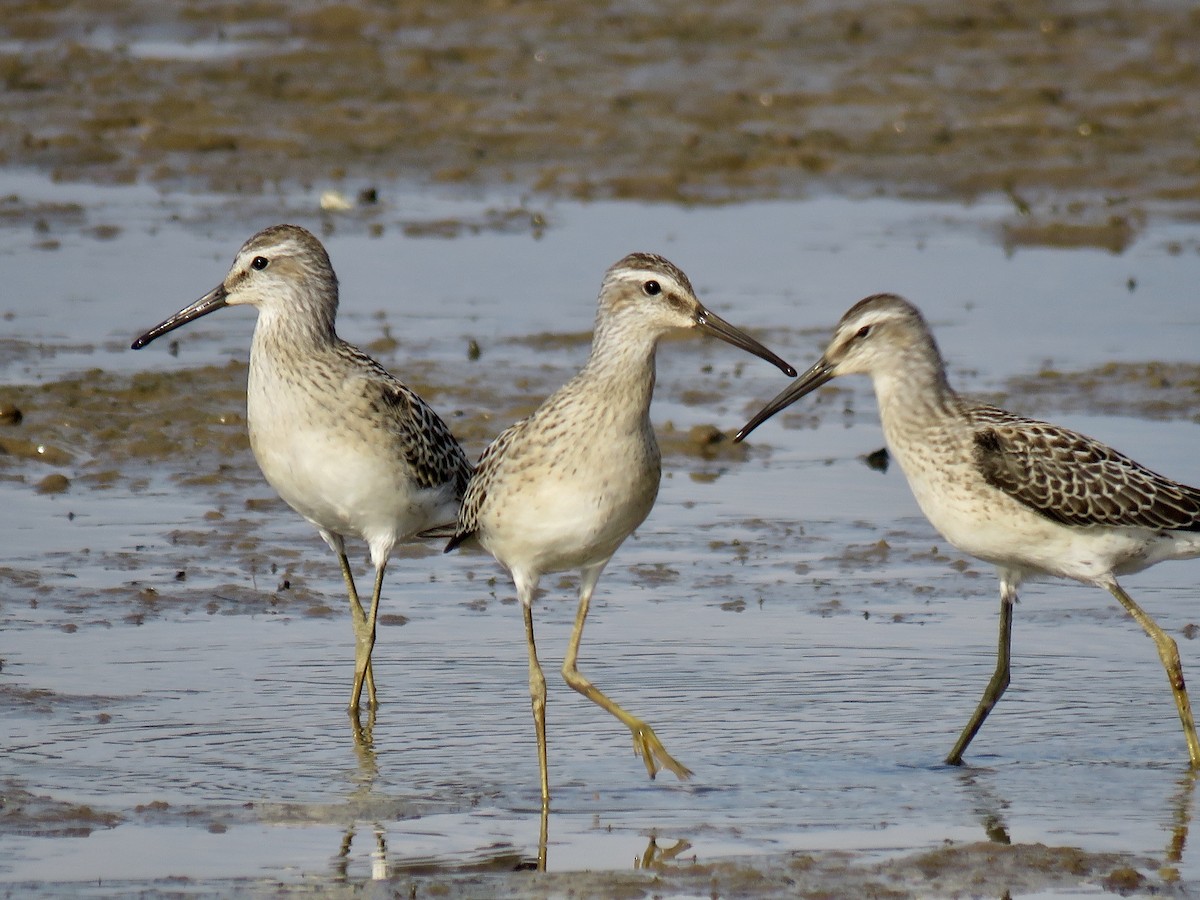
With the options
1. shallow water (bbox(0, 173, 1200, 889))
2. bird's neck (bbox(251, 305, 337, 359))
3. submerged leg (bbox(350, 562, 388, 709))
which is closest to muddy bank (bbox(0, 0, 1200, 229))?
shallow water (bbox(0, 173, 1200, 889))

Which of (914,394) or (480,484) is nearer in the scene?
(480,484)

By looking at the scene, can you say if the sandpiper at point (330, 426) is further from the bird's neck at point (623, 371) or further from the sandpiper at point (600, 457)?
the bird's neck at point (623, 371)

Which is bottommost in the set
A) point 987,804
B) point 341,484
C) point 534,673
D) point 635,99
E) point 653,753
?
point 987,804

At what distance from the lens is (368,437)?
Answer: 910cm

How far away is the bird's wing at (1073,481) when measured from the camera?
8289mm

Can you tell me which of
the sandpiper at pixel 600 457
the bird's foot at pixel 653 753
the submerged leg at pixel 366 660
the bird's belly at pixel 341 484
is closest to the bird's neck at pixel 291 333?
the bird's belly at pixel 341 484

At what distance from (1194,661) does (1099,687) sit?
50 cm

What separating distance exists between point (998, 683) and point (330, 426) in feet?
9.29

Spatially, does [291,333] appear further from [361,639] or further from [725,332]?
[725,332]

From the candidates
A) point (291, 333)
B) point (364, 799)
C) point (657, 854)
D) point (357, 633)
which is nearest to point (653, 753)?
point (657, 854)

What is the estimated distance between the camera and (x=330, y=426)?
9.05m

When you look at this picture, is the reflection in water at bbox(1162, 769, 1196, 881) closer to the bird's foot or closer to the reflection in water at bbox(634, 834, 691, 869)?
the reflection in water at bbox(634, 834, 691, 869)

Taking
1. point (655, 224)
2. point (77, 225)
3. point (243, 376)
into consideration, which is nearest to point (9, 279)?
point (77, 225)

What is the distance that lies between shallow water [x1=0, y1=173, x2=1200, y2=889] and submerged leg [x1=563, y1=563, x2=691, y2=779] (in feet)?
0.37
